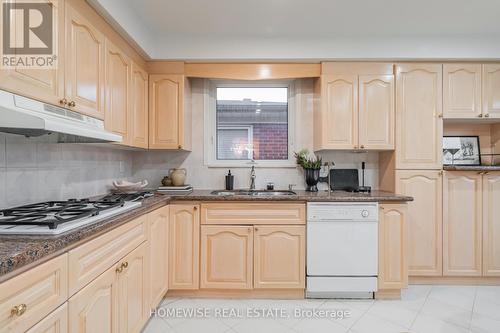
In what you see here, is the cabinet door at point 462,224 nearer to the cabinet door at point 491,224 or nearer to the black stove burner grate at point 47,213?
the cabinet door at point 491,224

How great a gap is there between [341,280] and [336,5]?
2.25m

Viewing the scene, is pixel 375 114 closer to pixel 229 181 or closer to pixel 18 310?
pixel 229 181

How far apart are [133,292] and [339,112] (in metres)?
2.25

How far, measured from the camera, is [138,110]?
7.70 feet

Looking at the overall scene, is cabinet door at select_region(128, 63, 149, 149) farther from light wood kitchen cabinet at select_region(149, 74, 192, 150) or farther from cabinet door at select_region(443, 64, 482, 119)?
cabinet door at select_region(443, 64, 482, 119)

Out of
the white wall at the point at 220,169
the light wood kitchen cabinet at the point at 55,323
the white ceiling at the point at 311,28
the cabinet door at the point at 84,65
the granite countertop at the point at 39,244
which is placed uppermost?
the white ceiling at the point at 311,28

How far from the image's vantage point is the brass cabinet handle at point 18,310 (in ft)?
2.45

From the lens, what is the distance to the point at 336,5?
6.61ft

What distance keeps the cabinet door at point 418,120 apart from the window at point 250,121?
1.11m

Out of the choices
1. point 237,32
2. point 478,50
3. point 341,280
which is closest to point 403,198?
point 341,280

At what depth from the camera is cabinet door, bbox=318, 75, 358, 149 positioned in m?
2.52

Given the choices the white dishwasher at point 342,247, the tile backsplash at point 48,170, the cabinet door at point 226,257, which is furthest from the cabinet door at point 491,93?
the tile backsplash at point 48,170

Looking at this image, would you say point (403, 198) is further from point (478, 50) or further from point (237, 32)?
point (237, 32)

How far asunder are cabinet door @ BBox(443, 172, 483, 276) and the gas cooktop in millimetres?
2843
